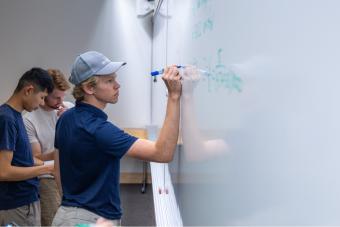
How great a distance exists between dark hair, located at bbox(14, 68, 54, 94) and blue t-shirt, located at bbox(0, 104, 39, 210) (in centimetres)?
15

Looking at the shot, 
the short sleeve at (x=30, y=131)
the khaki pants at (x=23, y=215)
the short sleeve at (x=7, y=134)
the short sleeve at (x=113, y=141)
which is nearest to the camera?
the short sleeve at (x=113, y=141)

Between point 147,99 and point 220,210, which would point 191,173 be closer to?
point 220,210

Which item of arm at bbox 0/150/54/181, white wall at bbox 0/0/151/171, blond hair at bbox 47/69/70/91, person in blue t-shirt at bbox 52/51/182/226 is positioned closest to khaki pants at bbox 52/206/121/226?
person in blue t-shirt at bbox 52/51/182/226

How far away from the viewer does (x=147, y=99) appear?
5.30m

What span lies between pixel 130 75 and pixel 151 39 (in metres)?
0.61

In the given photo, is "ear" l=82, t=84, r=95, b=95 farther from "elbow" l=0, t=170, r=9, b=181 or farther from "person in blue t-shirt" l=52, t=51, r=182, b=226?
"elbow" l=0, t=170, r=9, b=181

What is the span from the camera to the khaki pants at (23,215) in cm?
199

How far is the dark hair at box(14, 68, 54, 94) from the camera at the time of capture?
2020 millimetres

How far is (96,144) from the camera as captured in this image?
1.48 meters

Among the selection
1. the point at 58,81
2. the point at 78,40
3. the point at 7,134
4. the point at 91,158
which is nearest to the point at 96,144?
the point at 91,158

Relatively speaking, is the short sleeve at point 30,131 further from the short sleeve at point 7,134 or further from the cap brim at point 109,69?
the cap brim at point 109,69

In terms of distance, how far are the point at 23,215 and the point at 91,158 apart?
0.83 metres

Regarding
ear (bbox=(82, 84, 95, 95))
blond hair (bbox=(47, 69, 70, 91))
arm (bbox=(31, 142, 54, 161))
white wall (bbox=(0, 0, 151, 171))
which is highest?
white wall (bbox=(0, 0, 151, 171))

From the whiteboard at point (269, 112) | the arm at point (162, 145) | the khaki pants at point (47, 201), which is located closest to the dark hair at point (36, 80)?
the khaki pants at point (47, 201)
